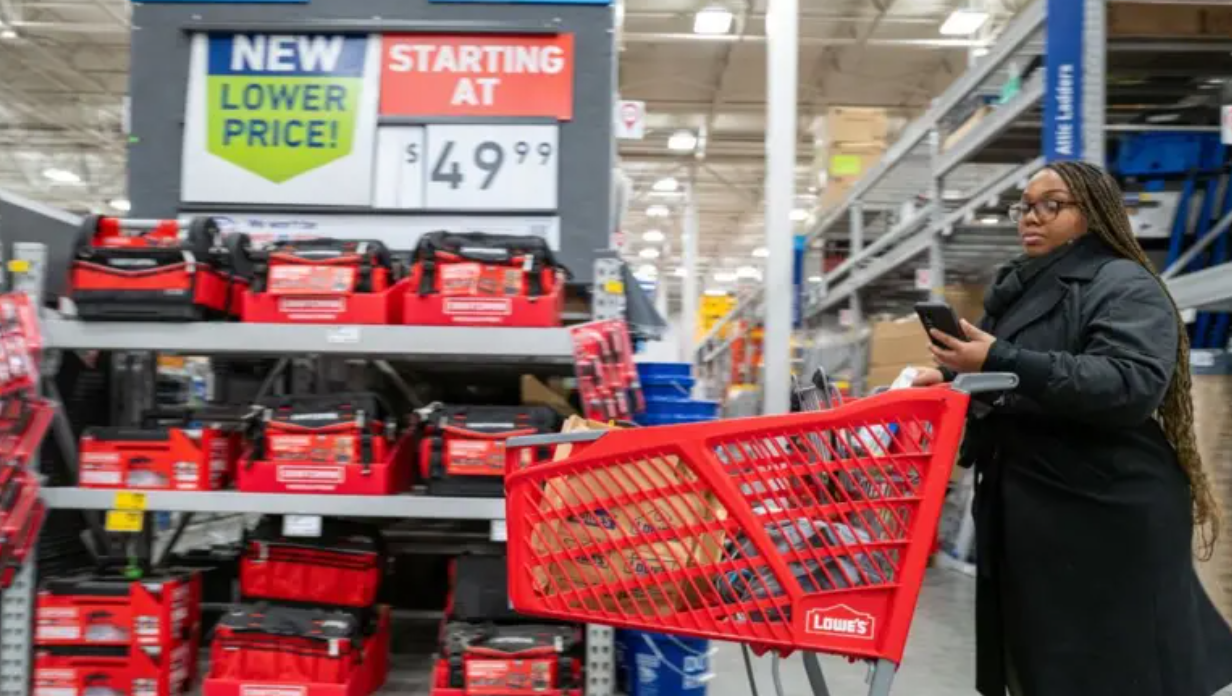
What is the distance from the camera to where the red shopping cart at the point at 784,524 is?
5.02 ft

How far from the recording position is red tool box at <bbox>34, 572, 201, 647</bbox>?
2.93 meters

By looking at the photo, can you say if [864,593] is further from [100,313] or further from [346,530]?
[100,313]

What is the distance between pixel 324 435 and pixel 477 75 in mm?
1635

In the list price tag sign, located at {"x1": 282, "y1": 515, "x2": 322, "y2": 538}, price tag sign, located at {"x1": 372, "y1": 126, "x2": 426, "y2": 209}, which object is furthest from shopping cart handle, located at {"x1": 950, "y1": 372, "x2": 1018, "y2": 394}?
price tag sign, located at {"x1": 372, "y1": 126, "x2": 426, "y2": 209}

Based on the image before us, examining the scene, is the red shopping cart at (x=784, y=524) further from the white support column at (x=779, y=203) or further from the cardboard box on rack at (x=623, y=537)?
the white support column at (x=779, y=203)

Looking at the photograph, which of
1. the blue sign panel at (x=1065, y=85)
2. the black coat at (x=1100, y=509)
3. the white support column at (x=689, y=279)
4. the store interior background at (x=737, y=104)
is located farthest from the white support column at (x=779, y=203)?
the white support column at (x=689, y=279)

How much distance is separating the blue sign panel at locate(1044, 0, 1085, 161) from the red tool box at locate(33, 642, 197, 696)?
149 inches

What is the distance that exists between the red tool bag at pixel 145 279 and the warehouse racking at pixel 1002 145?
3.24 m

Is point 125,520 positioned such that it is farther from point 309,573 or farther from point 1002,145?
point 1002,145

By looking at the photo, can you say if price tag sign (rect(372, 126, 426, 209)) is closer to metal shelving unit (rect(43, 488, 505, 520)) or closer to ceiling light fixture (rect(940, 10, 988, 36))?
metal shelving unit (rect(43, 488, 505, 520))

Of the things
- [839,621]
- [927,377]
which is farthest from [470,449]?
[839,621]

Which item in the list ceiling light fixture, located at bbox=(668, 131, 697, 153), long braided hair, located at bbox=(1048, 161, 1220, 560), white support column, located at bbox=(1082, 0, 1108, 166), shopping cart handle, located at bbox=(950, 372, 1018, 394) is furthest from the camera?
ceiling light fixture, located at bbox=(668, 131, 697, 153)

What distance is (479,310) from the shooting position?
294cm

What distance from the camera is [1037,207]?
1.89 m
